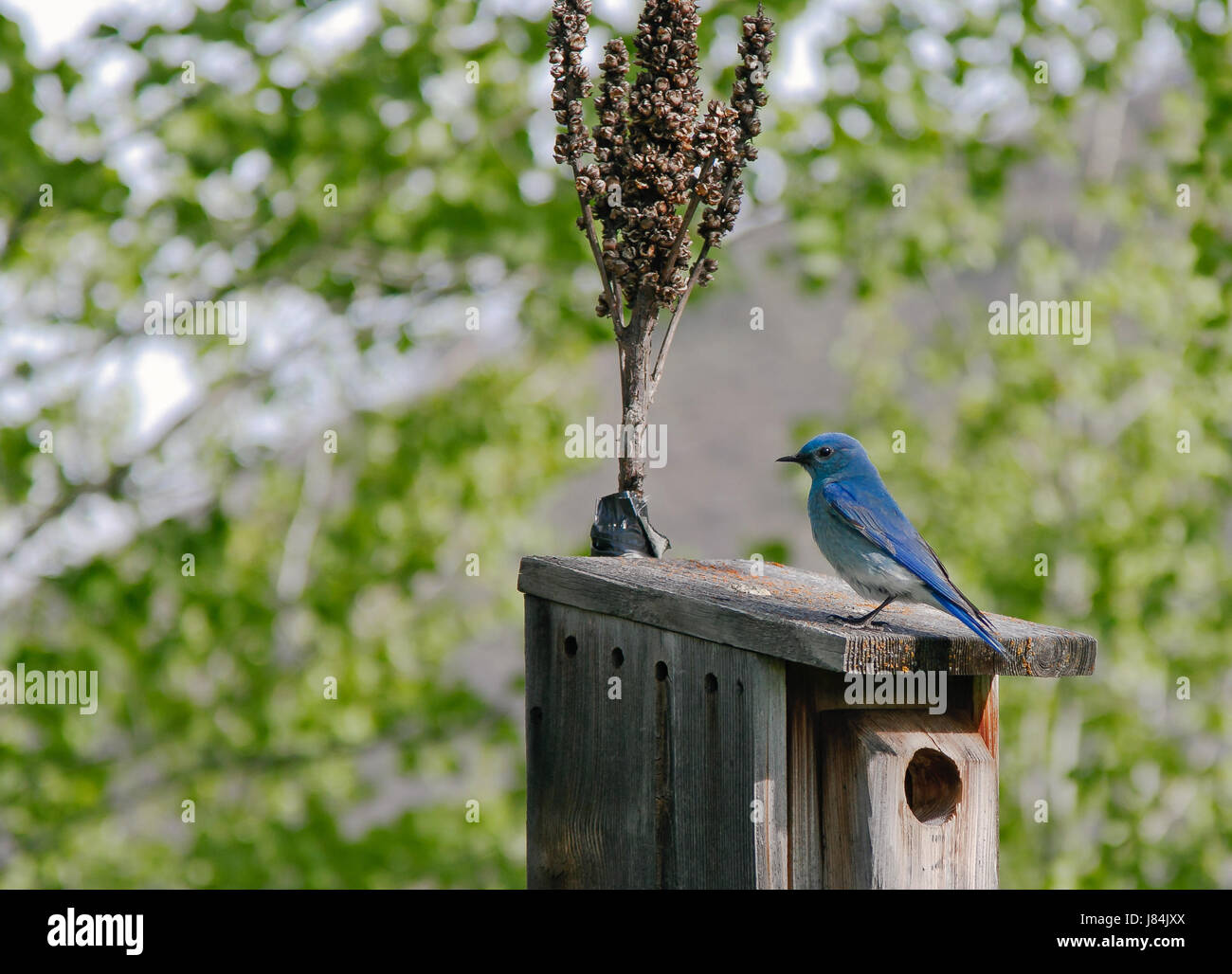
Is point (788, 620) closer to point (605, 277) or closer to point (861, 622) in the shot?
point (861, 622)

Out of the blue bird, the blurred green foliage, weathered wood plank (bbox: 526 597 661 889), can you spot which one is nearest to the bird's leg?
the blue bird

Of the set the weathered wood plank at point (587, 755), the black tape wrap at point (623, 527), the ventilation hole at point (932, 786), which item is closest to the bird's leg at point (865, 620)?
the ventilation hole at point (932, 786)

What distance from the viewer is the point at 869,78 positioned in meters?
5.66

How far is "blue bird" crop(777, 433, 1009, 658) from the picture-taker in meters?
2.48

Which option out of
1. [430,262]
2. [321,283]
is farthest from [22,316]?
[430,262]

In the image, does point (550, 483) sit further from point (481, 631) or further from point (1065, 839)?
point (1065, 839)

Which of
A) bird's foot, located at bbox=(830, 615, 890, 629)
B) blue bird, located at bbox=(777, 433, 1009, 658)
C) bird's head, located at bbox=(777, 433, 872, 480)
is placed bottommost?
bird's foot, located at bbox=(830, 615, 890, 629)

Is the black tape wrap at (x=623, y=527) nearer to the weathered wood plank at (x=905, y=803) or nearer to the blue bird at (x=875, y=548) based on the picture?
the blue bird at (x=875, y=548)

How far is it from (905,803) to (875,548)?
0.51 metres

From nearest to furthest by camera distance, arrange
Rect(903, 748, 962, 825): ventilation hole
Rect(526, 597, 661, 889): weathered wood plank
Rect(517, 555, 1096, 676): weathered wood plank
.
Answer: Rect(517, 555, 1096, 676): weathered wood plank → Rect(903, 748, 962, 825): ventilation hole → Rect(526, 597, 661, 889): weathered wood plank

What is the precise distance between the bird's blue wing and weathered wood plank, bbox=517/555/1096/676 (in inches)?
1.9

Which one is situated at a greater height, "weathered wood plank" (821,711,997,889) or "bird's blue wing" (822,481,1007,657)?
"bird's blue wing" (822,481,1007,657)

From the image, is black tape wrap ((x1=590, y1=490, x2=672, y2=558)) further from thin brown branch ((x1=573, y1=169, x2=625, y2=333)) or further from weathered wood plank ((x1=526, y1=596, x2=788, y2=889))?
thin brown branch ((x1=573, y1=169, x2=625, y2=333))
